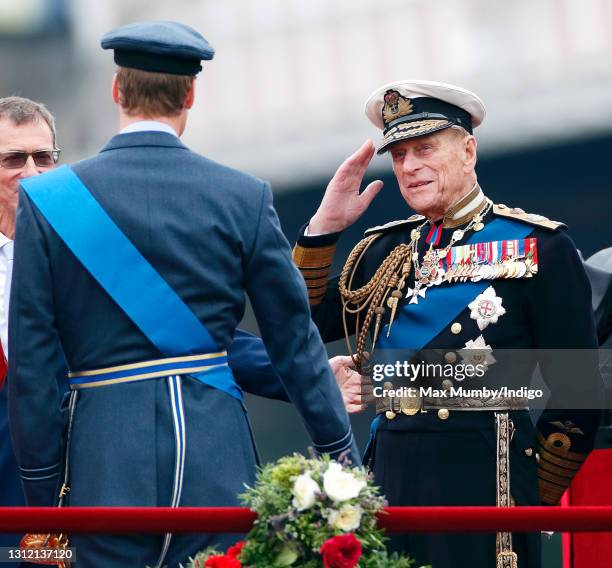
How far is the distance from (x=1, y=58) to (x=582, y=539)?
449 inches

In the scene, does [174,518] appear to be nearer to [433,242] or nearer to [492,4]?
[433,242]

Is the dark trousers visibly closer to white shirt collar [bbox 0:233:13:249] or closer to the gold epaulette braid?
the gold epaulette braid

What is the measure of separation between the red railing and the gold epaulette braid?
1.24m

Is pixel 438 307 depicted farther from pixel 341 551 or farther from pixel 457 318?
pixel 341 551

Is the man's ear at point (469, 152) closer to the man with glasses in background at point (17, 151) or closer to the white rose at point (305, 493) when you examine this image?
the man with glasses in background at point (17, 151)

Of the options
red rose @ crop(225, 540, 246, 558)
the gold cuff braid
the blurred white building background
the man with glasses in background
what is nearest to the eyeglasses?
the man with glasses in background

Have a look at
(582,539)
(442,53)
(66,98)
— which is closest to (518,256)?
(582,539)

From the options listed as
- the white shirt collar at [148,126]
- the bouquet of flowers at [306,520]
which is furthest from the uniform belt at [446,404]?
the white shirt collar at [148,126]

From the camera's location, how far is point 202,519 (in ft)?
10.3

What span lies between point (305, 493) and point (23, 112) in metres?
1.70

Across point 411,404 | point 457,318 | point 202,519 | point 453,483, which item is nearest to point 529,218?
point 457,318

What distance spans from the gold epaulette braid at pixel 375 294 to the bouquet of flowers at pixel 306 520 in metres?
1.29

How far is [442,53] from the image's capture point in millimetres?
14414

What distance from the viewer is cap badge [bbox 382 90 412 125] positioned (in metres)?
4.48
